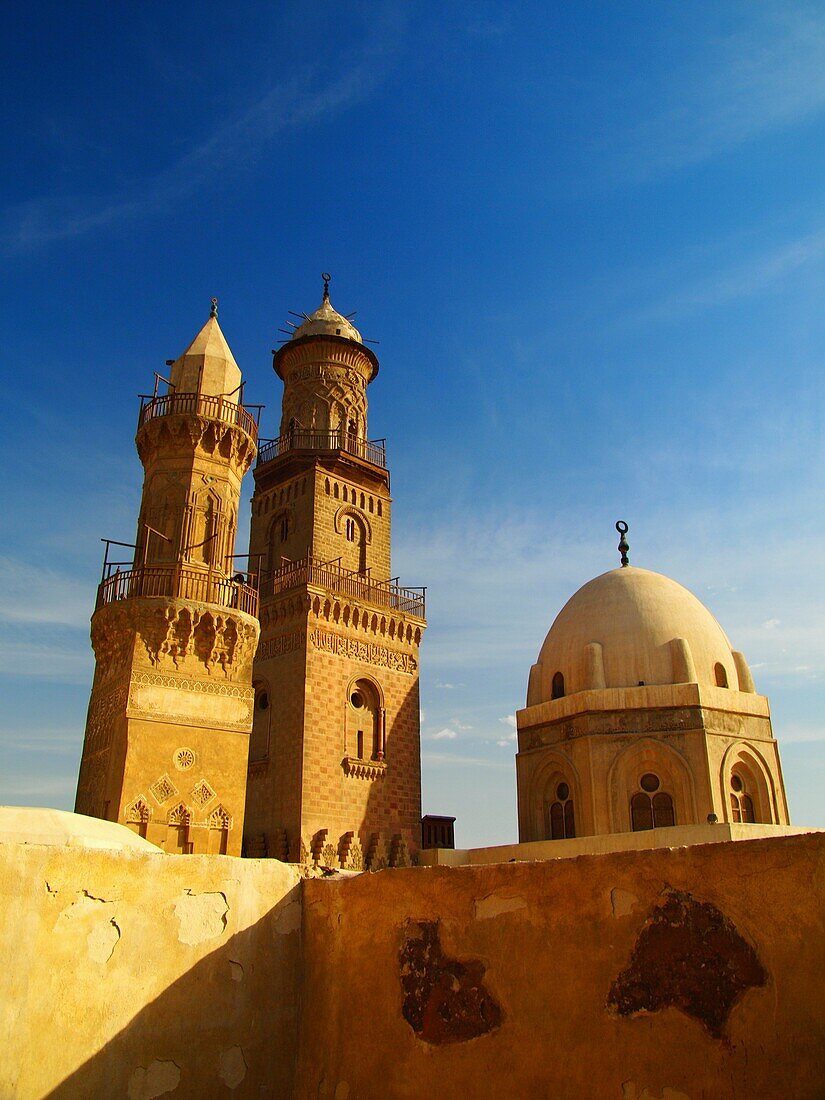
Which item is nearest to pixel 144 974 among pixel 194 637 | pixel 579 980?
pixel 579 980

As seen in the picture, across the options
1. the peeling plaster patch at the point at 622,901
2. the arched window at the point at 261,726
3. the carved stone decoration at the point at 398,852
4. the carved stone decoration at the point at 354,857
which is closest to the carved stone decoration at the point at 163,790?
the arched window at the point at 261,726

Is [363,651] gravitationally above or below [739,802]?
above

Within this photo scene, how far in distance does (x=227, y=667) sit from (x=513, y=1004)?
13.3 m

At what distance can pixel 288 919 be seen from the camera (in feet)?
17.1

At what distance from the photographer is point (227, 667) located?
55.3ft

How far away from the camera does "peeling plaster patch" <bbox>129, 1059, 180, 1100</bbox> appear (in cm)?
444

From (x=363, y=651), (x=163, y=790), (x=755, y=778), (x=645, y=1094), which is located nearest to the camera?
(x=645, y=1094)

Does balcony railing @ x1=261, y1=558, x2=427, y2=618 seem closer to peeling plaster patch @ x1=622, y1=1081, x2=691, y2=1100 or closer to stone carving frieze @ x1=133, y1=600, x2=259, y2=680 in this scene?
stone carving frieze @ x1=133, y1=600, x2=259, y2=680

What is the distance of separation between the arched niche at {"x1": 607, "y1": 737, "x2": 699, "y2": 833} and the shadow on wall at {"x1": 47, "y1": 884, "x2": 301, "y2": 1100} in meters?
18.3

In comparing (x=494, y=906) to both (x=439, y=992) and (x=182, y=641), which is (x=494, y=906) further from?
(x=182, y=641)

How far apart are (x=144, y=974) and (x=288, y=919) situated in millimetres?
918

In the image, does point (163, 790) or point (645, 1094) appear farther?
point (163, 790)

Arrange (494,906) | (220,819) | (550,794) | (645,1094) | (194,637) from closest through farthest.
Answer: (645,1094) < (494,906) < (220,819) < (194,637) < (550,794)

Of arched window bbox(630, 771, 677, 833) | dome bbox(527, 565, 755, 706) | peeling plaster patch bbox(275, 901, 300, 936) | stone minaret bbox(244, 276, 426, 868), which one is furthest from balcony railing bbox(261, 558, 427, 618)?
peeling plaster patch bbox(275, 901, 300, 936)
